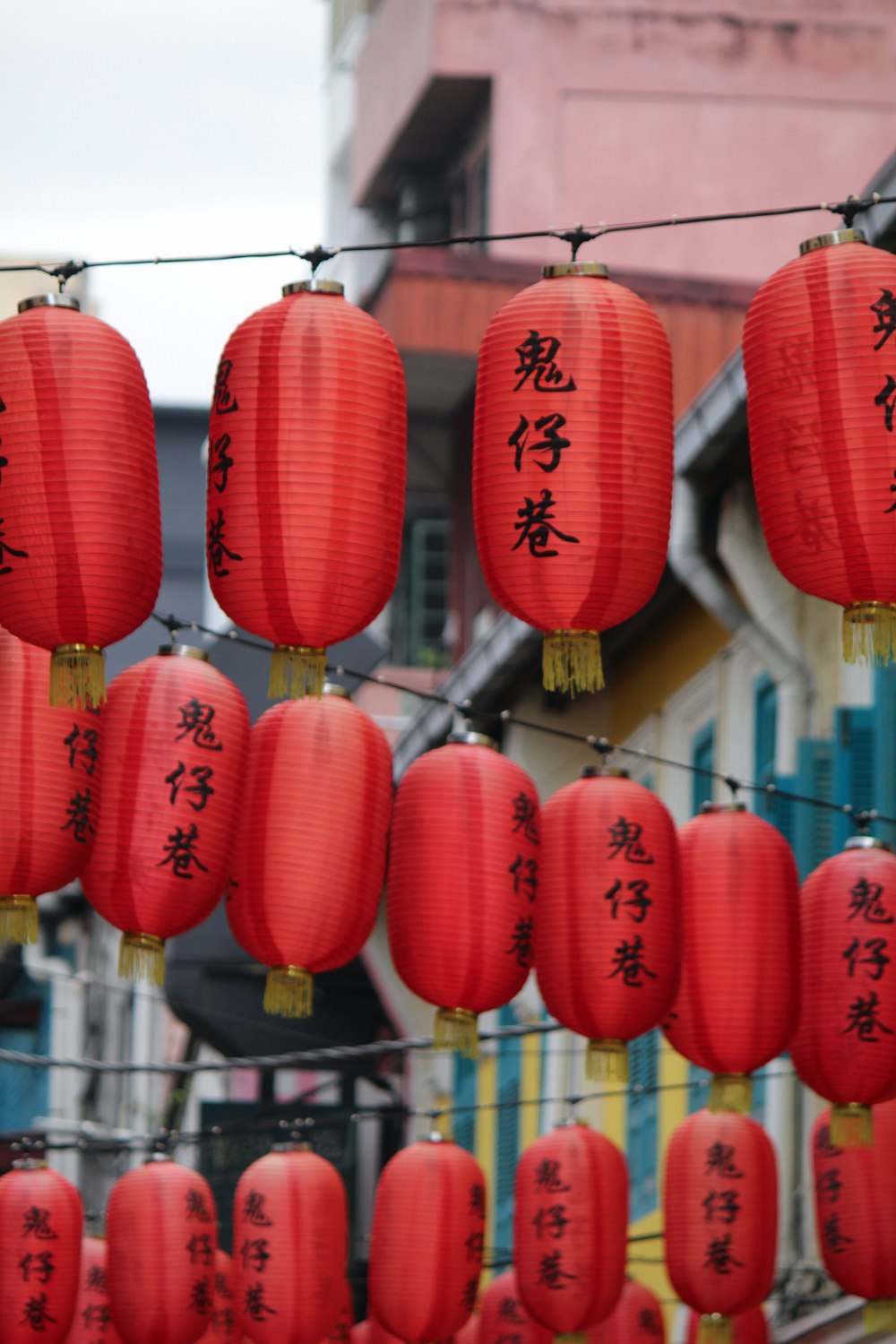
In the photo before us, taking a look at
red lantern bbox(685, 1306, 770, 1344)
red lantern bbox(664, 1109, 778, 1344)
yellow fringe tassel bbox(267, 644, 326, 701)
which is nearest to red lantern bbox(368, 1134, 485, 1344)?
red lantern bbox(685, 1306, 770, 1344)

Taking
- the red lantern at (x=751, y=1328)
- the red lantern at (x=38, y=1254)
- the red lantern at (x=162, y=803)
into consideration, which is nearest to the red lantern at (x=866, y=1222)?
the red lantern at (x=751, y=1328)

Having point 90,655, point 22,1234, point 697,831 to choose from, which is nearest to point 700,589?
point 697,831

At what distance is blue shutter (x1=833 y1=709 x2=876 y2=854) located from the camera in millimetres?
12984

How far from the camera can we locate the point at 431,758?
36.9 ft

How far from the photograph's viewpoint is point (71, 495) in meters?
8.69

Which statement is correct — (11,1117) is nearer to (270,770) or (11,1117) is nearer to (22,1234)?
(22,1234)

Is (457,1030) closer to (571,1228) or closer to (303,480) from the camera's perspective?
(571,1228)

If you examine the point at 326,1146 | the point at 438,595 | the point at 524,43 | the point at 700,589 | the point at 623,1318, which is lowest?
the point at 623,1318

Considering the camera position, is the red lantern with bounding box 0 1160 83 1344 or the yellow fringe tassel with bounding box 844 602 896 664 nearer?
the yellow fringe tassel with bounding box 844 602 896 664

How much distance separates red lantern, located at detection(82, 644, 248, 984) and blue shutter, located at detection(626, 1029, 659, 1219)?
5.75 metres

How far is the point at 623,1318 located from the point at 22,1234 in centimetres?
325

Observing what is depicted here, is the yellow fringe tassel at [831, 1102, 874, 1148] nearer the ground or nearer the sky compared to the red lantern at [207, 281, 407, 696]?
nearer the ground

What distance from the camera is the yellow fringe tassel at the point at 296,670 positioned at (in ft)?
29.3

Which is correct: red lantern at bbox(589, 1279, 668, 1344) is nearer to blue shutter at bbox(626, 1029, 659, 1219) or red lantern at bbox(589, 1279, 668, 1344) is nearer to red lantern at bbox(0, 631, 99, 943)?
blue shutter at bbox(626, 1029, 659, 1219)
